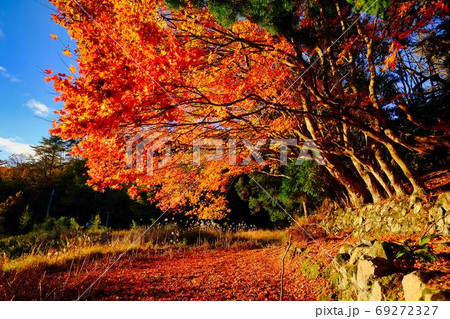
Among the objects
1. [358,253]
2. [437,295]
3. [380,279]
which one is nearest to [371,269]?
[380,279]

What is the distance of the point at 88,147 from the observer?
7.02 meters

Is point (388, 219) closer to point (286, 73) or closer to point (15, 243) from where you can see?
point (286, 73)

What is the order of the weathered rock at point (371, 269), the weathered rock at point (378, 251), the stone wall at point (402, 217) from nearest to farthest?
the weathered rock at point (371, 269), the weathered rock at point (378, 251), the stone wall at point (402, 217)

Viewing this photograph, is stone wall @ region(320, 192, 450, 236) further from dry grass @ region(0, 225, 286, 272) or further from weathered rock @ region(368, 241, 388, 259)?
dry grass @ region(0, 225, 286, 272)

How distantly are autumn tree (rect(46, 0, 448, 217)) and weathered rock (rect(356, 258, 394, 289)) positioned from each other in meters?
3.07

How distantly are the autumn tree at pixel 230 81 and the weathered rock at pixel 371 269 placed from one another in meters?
3.07

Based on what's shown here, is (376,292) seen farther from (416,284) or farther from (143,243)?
(143,243)

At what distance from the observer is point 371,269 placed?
332 centimetres

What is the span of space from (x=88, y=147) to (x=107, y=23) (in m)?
3.80

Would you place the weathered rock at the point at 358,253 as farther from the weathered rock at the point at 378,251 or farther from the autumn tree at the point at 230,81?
the autumn tree at the point at 230,81

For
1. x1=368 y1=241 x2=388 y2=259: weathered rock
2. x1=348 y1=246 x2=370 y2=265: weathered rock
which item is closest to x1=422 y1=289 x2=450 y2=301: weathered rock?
x1=368 y1=241 x2=388 y2=259: weathered rock

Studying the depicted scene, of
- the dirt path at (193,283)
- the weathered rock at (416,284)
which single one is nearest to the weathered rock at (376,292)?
the weathered rock at (416,284)

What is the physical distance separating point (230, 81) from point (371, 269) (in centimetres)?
687

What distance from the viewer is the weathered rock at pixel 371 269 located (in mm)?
3277
